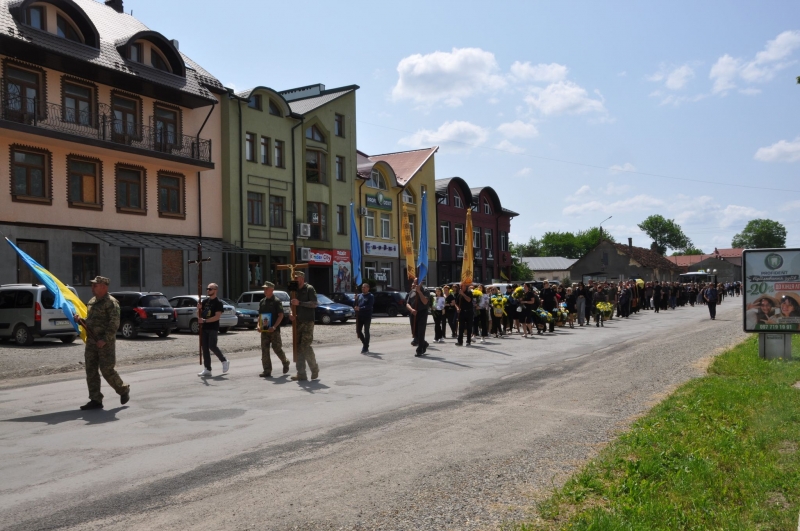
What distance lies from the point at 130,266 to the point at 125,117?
244 inches

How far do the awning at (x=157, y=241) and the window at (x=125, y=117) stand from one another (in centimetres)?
393

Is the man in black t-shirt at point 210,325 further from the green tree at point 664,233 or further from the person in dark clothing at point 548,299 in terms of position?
the green tree at point 664,233

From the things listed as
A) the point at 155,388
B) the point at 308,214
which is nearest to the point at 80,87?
the point at 308,214

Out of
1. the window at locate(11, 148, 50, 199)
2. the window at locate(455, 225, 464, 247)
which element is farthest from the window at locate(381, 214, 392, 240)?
the window at locate(11, 148, 50, 199)

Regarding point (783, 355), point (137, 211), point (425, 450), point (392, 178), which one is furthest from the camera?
point (392, 178)

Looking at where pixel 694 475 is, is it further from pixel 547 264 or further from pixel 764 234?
pixel 764 234

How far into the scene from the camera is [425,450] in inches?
295

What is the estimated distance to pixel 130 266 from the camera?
3156 cm

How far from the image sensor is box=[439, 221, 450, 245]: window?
58656 millimetres

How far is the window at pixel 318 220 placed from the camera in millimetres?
43031

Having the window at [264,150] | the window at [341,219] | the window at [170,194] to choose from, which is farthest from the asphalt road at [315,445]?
the window at [341,219]

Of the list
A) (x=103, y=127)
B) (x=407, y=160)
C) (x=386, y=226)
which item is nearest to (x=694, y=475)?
(x=103, y=127)

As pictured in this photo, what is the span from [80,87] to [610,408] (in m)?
26.2

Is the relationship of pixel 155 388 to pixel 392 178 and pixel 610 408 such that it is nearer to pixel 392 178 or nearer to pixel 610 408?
pixel 610 408
